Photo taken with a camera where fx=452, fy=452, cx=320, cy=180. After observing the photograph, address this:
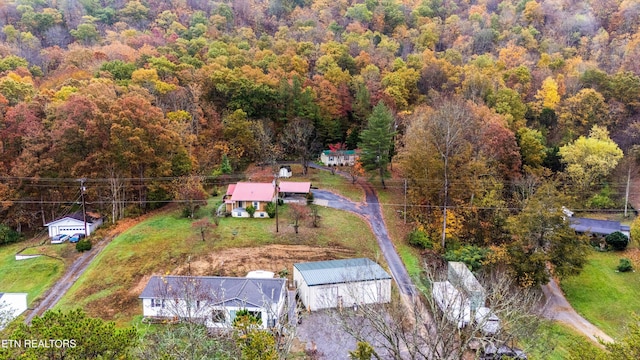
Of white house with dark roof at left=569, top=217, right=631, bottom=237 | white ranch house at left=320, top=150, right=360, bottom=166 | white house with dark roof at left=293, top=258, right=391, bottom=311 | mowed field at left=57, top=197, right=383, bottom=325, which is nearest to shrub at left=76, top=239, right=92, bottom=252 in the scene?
mowed field at left=57, top=197, right=383, bottom=325

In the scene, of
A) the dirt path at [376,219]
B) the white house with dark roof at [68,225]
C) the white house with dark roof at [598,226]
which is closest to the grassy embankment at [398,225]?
the dirt path at [376,219]

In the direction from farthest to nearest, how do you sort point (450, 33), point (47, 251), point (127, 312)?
point (450, 33), point (47, 251), point (127, 312)

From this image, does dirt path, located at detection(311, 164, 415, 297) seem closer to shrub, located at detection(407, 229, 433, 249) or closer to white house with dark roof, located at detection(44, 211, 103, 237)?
shrub, located at detection(407, 229, 433, 249)

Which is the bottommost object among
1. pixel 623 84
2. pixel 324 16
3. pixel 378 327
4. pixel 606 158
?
pixel 378 327

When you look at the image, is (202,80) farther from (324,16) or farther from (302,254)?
(324,16)

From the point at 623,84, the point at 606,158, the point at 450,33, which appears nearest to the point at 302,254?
the point at 606,158

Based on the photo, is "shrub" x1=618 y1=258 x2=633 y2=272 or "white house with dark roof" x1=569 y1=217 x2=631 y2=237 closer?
"shrub" x1=618 y1=258 x2=633 y2=272
